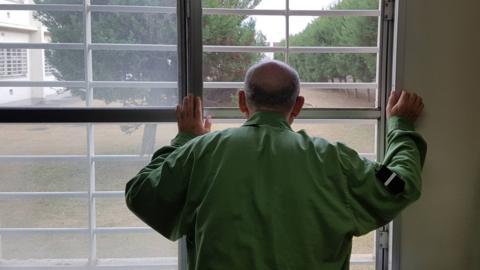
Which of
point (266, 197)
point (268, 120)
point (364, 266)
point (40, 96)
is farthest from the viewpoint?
point (364, 266)

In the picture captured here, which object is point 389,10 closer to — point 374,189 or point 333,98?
point 333,98

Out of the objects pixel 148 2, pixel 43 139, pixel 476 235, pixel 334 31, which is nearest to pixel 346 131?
pixel 334 31

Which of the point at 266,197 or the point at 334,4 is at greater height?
the point at 334,4

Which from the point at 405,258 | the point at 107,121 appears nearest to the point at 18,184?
the point at 107,121

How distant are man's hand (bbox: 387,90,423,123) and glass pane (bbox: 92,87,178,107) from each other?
0.76m

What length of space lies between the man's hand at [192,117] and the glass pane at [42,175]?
1.46 ft

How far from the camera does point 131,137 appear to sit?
1764 millimetres

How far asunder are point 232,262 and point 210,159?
273mm

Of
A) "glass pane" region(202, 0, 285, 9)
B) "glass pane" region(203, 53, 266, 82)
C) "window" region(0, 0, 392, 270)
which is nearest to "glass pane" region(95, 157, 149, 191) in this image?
"window" region(0, 0, 392, 270)

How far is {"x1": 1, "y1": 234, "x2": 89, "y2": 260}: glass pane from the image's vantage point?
5.88ft

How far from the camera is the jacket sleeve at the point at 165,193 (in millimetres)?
1300

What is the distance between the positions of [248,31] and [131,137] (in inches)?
22.6

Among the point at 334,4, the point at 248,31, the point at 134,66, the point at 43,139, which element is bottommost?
the point at 43,139

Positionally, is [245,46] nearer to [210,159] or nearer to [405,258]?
[210,159]
